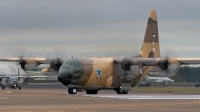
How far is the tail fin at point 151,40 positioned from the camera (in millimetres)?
65500

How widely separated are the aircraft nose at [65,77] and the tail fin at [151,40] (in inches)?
506

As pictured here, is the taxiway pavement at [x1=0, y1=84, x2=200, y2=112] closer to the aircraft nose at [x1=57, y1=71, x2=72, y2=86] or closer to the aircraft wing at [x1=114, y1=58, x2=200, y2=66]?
the aircraft nose at [x1=57, y1=71, x2=72, y2=86]

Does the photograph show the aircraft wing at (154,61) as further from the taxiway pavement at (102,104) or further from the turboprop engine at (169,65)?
the taxiway pavement at (102,104)

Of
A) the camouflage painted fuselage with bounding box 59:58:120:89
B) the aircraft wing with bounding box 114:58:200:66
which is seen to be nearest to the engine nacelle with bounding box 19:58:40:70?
the camouflage painted fuselage with bounding box 59:58:120:89

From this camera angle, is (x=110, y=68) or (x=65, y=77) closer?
(x=65, y=77)

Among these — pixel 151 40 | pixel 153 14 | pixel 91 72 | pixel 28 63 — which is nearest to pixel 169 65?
pixel 151 40

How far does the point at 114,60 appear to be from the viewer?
60.3 metres

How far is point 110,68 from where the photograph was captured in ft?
195

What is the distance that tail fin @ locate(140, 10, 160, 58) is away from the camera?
215 ft

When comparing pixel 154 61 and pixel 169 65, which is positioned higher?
pixel 154 61

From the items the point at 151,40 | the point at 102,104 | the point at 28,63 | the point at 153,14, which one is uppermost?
the point at 153,14

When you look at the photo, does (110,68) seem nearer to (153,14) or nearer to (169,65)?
(169,65)

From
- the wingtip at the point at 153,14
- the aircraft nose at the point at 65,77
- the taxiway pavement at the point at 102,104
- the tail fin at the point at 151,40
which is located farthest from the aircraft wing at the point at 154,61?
the taxiway pavement at the point at 102,104

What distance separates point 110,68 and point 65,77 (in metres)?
6.54
